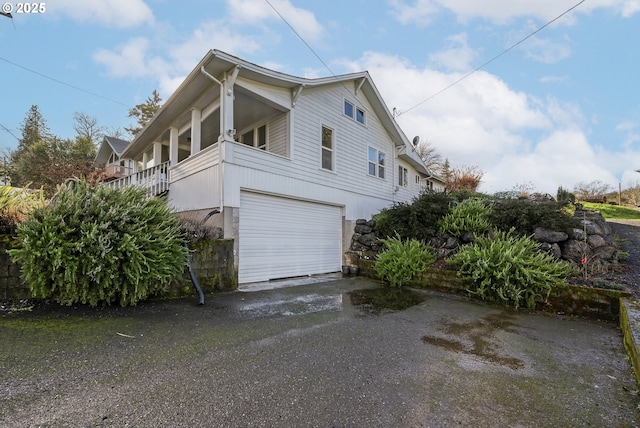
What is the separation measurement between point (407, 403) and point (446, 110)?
39.8 feet

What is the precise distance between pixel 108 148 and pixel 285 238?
60.5 ft

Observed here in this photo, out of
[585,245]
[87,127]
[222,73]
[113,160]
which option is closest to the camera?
[585,245]

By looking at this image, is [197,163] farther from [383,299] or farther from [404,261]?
[404,261]

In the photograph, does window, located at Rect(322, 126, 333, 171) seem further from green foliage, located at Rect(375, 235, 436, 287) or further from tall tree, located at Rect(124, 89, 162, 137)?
tall tree, located at Rect(124, 89, 162, 137)

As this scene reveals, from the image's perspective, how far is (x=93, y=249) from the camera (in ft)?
12.5

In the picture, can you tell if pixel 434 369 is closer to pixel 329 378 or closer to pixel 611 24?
pixel 329 378

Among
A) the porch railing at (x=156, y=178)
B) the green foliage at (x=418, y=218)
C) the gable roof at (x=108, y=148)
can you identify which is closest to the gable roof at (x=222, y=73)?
the porch railing at (x=156, y=178)

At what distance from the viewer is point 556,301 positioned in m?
4.90

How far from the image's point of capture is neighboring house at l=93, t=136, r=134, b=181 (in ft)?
52.9

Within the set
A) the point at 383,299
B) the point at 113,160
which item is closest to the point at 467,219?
the point at 383,299

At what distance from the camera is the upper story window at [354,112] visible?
390 inches

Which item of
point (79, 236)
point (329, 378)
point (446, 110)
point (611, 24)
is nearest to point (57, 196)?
point (79, 236)

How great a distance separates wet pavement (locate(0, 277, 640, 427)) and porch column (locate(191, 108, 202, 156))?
4.90m

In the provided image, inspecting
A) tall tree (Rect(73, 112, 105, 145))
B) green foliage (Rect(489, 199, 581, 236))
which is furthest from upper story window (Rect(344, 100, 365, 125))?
tall tree (Rect(73, 112, 105, 145))
